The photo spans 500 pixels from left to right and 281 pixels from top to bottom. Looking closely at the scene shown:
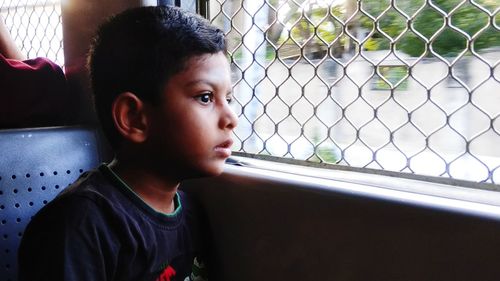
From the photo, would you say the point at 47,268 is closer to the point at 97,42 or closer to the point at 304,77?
the point at 97,42

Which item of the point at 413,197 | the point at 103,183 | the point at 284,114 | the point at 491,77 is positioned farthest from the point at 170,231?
the point at 491,77

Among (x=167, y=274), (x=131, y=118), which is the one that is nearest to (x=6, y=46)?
(x=131, y=118)

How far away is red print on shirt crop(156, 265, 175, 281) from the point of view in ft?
2.78

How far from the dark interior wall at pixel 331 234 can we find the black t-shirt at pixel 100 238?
11cm

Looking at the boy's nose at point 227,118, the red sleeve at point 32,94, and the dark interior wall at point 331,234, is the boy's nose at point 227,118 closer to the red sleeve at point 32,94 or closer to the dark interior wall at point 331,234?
the dark interior wall at point 331,234

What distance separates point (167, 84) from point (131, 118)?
86 mm

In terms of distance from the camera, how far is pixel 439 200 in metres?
0.67

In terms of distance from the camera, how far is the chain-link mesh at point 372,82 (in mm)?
717

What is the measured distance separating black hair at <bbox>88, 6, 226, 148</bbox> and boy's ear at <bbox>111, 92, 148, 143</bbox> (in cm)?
2

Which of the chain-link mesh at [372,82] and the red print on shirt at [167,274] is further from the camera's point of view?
the red print on shirt at [167,274]

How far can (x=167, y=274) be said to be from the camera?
86 centimetres

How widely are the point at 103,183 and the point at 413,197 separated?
0.49 metres

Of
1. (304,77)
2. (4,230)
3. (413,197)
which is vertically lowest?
(4,230)

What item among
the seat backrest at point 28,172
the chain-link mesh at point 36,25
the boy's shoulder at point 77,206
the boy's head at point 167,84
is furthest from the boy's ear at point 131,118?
the chain-link mesh at point 36,25
